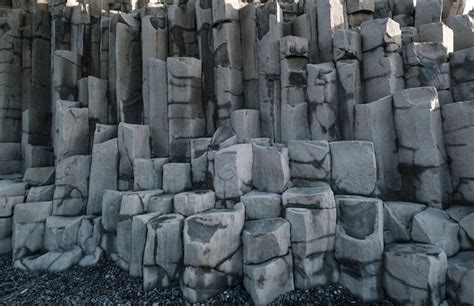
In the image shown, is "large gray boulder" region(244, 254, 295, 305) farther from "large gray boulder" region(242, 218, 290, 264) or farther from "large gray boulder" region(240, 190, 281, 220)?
"large gray boulder" region(240, 190, 281, 220)

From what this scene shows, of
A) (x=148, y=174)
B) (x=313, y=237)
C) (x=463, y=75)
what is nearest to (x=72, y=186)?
(x=148, y=174)

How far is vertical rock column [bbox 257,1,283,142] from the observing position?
5.44 meters

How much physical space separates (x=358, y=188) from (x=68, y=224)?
5.10 metres

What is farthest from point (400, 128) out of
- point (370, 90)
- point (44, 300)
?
point (44, 300)

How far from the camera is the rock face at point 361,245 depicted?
3.65 metres

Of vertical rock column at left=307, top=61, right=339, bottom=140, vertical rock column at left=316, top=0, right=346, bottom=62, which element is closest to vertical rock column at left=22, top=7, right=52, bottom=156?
vertical rock column at left=307, top=61, right=339, bottom=140

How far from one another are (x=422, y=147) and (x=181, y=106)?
4284mm

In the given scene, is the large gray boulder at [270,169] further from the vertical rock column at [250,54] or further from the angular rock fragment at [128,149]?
the angular rock fragment at [128,149]

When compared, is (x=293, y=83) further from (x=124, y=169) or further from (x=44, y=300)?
(x=44, y=300)

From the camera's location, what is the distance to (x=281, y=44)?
17.3 ft

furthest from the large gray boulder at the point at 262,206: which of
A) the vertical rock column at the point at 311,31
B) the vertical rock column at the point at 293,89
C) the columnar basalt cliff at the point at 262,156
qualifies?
the vertical rock column at the point at 311,31

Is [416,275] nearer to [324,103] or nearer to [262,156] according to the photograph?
[262,156]

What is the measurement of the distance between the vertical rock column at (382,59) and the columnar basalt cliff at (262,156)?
3cm

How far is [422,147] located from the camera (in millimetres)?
4176
